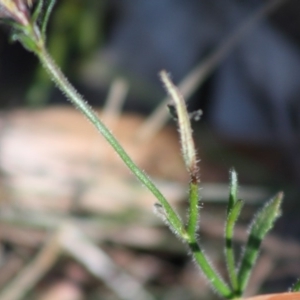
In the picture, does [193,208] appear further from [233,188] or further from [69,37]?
[69,37]

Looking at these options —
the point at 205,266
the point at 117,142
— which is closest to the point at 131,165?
the point at 117,142

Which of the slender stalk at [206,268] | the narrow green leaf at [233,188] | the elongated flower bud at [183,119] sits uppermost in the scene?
the elongated flower bud at [183,119]

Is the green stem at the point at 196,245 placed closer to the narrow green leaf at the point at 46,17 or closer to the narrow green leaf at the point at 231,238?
the narrow green leaf at the point at 231,238

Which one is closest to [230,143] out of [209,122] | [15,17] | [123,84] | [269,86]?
[209,122]

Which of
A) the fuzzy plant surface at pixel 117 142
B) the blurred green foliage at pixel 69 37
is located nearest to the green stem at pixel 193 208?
the fuzzy plant surface at pixel 117 142

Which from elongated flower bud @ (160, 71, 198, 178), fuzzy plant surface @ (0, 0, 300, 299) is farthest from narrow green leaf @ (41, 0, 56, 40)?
elongated flower bud @ (160, 71, 198, 178)

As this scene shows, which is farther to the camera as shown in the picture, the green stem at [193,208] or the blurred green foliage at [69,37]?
the blurred green foliage at [69,37]

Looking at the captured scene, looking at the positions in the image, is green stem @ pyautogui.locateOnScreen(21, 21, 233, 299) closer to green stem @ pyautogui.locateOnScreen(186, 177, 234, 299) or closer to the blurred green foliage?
green stem @ pyautogui.locateOnScreen(186, 177, 234, 299)

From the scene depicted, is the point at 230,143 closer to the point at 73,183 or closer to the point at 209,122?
the point at 209,122
